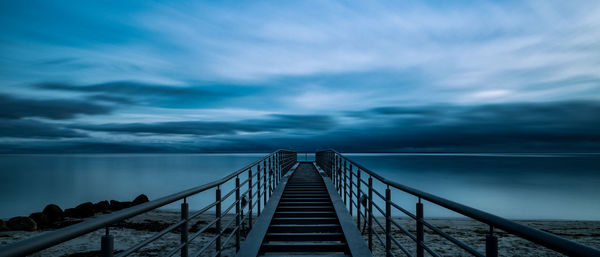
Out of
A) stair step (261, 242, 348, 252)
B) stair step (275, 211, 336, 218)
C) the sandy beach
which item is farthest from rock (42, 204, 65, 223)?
stair step (261, 242, 348, 252)

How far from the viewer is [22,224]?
11.0 meters

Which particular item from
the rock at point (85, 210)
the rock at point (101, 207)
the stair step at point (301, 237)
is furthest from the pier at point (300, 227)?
the rock at point (101, 207)

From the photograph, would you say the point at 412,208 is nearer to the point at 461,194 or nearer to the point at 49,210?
the point at 461,194

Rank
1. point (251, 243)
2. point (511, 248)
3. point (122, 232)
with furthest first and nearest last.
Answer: point (122, 232) < point (511, 248) < point (251, 243)

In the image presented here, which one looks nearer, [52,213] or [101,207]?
[52,213]

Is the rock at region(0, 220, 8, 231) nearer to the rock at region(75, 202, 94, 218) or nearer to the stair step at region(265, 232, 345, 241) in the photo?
the rock at region(75, 202, 94, 218)

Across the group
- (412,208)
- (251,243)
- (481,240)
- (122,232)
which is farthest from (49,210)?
(412,208)

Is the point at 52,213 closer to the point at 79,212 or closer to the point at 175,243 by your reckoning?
the point at 79,212

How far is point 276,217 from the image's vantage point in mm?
5836

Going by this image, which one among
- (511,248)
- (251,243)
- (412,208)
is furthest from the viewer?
(412,208)

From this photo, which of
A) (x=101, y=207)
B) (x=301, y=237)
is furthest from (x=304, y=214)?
(x=101, y=207)

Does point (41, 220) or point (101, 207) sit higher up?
point (41, 220)

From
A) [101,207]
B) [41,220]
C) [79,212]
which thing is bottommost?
[101,207]

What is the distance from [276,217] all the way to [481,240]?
26.0 feet
